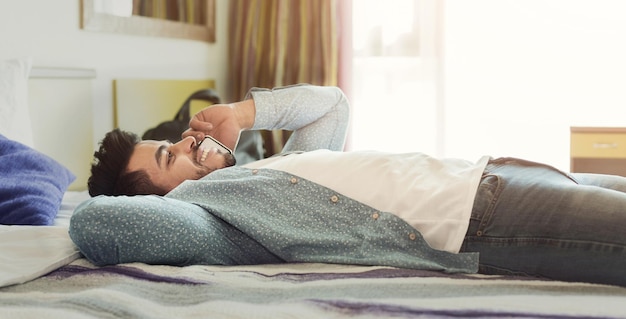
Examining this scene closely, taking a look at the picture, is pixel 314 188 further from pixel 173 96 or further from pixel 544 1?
pixel 544 1

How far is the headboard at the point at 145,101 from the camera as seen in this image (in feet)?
9.19

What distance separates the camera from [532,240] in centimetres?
121

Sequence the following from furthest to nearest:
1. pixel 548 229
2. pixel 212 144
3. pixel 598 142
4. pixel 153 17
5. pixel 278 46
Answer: pixel 278 46, pixel 153 17, pixel 598 142, pixel 212 144, pixel 548 229

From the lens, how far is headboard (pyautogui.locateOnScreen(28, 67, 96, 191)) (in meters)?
2.39

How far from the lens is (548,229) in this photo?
120 centimetres

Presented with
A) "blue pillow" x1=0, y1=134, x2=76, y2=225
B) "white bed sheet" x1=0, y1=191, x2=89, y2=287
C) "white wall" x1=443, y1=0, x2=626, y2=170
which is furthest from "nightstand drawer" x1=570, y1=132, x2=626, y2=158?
"white bed sheet" x1=0, y1=191, x2=89, y2=287

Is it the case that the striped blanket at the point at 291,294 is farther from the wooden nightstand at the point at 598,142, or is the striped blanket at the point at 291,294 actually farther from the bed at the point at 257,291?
the wooden nightstand at the point at 598,142

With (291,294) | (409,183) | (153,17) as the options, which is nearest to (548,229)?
(409,183)

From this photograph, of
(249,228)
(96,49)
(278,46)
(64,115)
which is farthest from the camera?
(278,46)

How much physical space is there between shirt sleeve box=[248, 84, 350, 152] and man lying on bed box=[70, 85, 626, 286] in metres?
0.34

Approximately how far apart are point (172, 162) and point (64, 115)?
3.43 feet

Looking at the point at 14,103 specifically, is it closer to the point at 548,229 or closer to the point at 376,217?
the point at 376,217

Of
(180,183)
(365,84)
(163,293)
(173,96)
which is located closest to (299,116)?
(180,183)

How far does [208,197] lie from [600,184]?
2.41 ft
